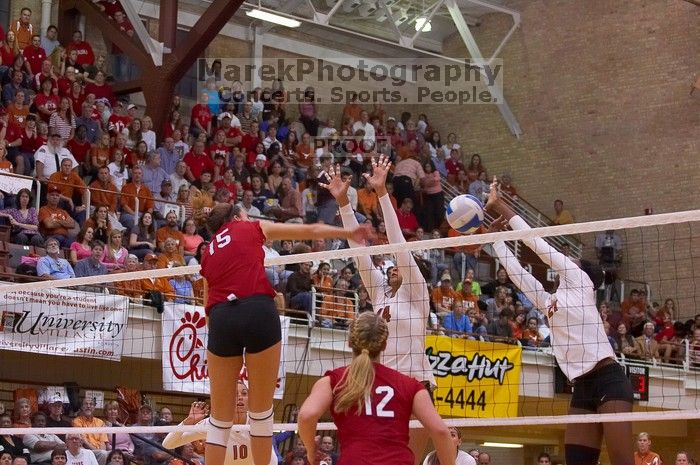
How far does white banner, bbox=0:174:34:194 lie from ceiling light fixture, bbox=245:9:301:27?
9.49 metres

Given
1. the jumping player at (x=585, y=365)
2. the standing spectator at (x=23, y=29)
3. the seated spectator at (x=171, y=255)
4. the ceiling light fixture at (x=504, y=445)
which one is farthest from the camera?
the ceiling light fixture at (x=504, y=445)

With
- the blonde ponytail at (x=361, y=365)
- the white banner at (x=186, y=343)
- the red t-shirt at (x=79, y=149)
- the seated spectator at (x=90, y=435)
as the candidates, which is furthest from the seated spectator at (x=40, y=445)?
the blonde ponytail at (x=361, y=365)

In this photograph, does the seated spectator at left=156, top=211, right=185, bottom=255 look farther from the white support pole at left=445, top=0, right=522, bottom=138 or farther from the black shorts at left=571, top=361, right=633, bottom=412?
the white support pole at left=445, top=0, right=522, bottom=138

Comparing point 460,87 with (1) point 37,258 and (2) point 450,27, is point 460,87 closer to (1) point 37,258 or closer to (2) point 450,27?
(2) point 450,27

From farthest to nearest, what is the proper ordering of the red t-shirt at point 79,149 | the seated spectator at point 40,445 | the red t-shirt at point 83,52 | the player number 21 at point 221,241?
the red t-shirt at point 83,52, the red t-shirt at point 79,149, the seated spectator at point 40,445, the player number 21 at point 221,241

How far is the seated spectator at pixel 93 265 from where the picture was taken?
14.2 meters

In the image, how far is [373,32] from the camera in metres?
26.0

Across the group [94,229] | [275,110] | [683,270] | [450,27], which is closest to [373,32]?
[450,27]

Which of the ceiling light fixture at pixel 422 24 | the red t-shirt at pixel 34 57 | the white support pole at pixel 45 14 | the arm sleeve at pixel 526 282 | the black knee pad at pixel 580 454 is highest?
the ceiling light fixture at pixel 422 24

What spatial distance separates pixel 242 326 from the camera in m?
6.22

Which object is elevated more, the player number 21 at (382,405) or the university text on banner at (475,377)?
the player number 21 at (382,405)

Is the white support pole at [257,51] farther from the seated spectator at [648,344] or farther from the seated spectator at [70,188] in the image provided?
the seated spectator at [648,344]

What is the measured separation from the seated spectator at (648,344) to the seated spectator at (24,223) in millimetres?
10069

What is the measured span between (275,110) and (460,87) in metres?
5.99
